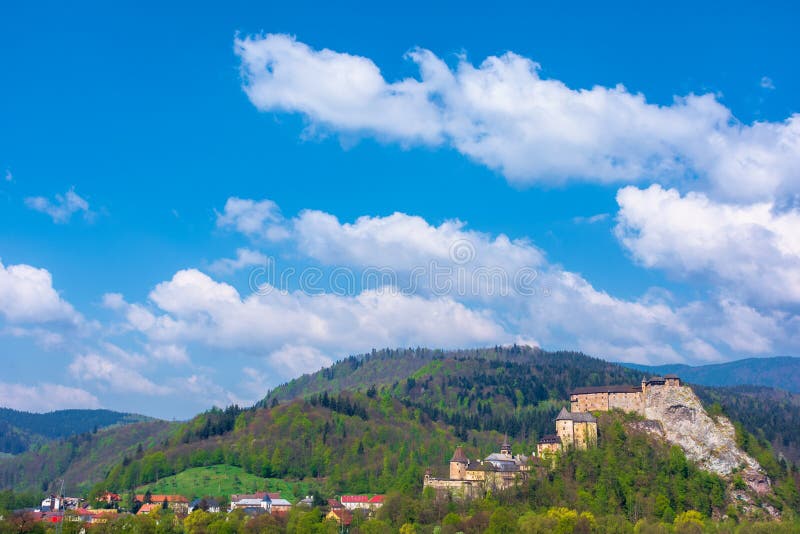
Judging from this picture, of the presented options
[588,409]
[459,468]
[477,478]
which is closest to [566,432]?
[588,409]

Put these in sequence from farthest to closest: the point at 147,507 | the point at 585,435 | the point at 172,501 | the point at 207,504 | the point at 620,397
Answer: the point at 172,501 → the point at 147,507 → the point at 620,397 → the point at 207,504 → the point at 585,435

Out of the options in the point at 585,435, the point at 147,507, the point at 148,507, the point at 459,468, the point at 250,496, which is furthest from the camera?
the point at 250,496

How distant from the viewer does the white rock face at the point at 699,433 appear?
513ft

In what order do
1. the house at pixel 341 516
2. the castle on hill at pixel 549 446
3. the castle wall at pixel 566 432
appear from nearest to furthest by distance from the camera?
the house at pixel 341 516 < the castle on hill at pixel 549 446 < the castle wall at pixel 566 432

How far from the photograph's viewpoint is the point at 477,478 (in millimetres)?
149125

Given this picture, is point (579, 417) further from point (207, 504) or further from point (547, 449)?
point (207, 504)

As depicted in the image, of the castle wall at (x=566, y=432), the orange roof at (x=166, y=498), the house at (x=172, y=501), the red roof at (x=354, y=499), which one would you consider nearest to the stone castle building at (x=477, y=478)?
the castle wall at (x=566, y=432)

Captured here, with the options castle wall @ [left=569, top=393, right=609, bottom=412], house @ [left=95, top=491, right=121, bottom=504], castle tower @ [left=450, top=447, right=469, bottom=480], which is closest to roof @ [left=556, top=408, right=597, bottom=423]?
castle wall @ [left=569, top=393, right=609, bottom=412]

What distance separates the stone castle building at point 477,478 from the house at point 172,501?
181ft

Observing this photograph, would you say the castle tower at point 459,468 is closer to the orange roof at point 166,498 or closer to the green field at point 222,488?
the green field at point 222,488

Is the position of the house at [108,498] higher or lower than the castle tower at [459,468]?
lower

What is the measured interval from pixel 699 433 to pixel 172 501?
380ft

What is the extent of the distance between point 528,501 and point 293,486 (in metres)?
78.1

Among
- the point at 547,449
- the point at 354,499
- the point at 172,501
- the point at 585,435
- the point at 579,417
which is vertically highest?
the point at 579,417
